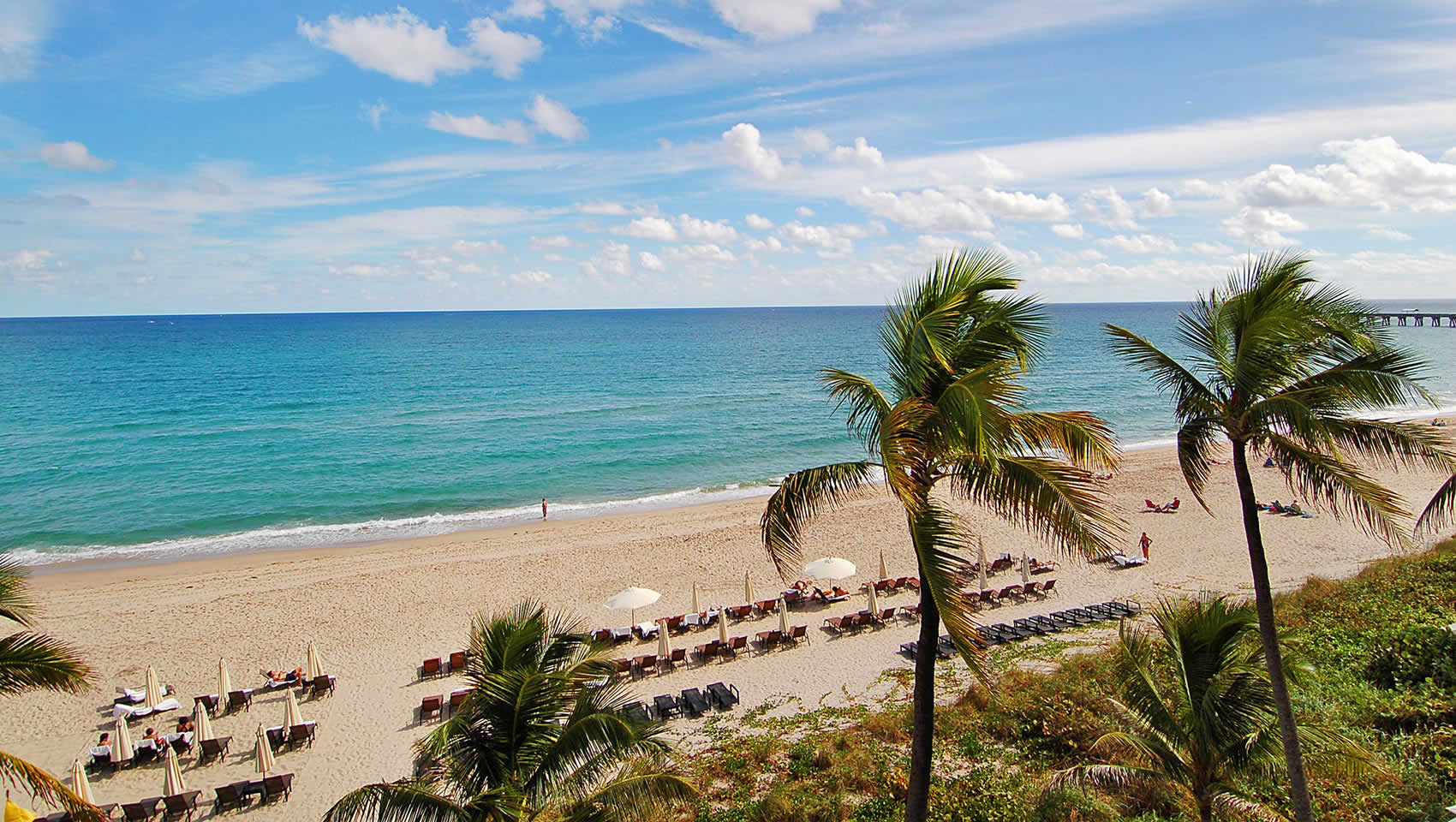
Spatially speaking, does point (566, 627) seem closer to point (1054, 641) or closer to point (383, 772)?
point (383, 772)

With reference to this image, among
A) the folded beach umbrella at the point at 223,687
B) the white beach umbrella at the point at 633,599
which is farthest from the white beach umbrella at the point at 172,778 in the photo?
the white beach umbrella at the point at 633,599

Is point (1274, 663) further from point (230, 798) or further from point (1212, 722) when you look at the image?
point (230, 798)

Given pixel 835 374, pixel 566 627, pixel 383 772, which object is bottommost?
pixel 383 772

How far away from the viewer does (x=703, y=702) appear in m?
14.1

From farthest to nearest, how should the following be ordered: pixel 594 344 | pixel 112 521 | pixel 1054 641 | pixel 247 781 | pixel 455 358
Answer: pixel 594 344 < pixel 455 358 < pixel 112 521 < pixel 1054 641 < pixel 247 781

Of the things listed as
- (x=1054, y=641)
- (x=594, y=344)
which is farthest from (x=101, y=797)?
(x=594, y=344)

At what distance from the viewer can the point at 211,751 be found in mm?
13109

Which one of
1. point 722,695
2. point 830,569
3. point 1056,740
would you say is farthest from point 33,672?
point 830,569

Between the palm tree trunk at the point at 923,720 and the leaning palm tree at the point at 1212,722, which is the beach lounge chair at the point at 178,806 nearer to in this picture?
the palm tree trunk at the point at 923,720

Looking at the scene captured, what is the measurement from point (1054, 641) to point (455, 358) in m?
100.0

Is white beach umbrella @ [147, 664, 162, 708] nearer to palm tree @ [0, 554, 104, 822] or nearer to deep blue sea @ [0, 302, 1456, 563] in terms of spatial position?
palm tree @ [0, 554, 104, 822]

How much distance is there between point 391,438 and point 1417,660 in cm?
4720

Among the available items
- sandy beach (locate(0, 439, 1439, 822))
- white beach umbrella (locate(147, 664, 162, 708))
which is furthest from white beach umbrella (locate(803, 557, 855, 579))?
white beach umbrella (locate(147, 664, 162, 708))

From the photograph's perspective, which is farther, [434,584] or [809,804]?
[434,584]
